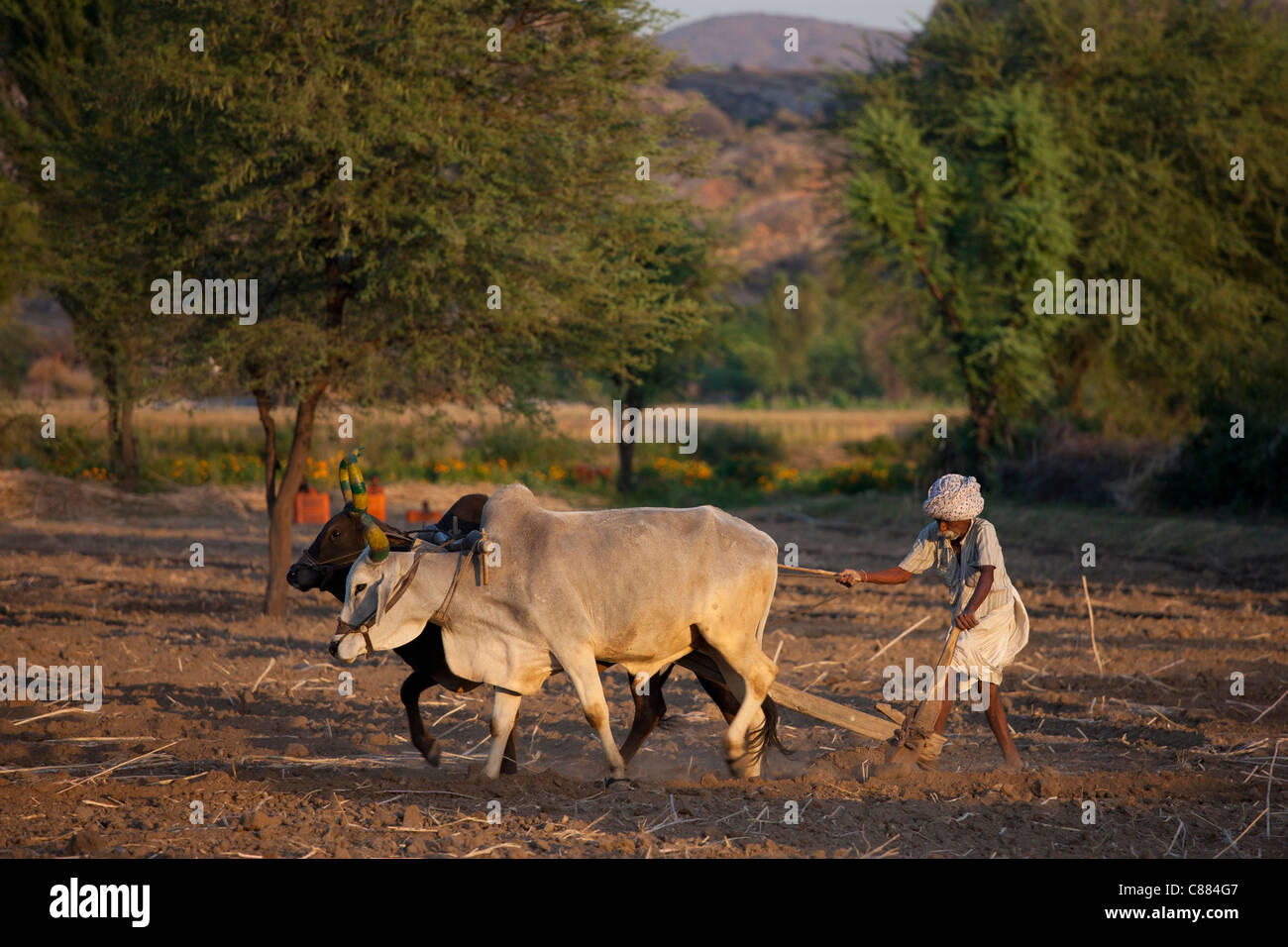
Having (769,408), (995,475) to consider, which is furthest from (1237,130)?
(769,408)

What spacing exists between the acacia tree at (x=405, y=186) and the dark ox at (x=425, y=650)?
12.8ft

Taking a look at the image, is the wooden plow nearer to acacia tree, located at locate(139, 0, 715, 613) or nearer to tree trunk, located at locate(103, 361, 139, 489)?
acacia tree, located at locate(139, 0, 715, 613)

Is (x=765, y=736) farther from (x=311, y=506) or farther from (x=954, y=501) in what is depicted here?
(x=311, y=506)

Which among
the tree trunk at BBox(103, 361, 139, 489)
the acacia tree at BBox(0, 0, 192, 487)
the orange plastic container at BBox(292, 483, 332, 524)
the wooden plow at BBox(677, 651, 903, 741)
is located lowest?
the wooden plow at BBox(677, 651, 903, 741)

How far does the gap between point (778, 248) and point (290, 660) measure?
89.9 metres

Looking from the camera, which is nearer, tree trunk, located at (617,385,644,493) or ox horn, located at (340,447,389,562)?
ox horn, located at (340,447,389,562)

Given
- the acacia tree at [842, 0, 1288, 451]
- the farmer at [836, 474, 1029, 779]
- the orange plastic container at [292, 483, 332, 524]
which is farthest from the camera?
the acacia tree at [842, 0, 1288, 451]

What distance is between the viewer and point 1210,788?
6.61 m

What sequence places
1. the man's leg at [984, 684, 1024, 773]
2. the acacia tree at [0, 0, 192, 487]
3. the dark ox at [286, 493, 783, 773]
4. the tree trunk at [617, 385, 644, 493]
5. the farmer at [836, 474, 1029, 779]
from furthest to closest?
→ the tree trunk at [617, 385, 644, 493]
the acacia tree at [0, 0, 192, 487]
the dark ox at [286, 493, 783, 773]
the man's leg at [984, 684, 1024, 773]
the farmer at [836, 474, 1029, 779]

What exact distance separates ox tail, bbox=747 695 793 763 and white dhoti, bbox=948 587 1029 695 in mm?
1056

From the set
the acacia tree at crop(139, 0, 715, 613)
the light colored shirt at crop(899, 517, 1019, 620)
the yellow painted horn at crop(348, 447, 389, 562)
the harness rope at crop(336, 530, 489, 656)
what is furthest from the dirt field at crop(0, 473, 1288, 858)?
the acacia tree at crop(139, 0, 715, 613)

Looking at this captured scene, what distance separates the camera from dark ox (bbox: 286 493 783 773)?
7.39 meters

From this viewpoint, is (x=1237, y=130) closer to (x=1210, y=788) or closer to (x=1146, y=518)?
(x=1146, y=518)

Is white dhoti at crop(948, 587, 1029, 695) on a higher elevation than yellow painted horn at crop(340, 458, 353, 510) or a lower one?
lower
